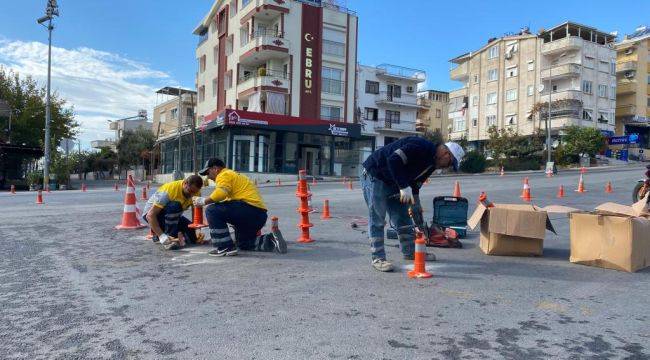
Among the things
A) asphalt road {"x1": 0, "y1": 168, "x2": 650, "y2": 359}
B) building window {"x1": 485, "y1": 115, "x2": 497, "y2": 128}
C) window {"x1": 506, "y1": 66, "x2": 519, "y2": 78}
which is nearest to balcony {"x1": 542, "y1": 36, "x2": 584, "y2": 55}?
window {"x1": 506, "y1": 66, "x2": 519, "y2": 78}

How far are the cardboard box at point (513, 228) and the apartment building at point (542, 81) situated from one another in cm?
4779

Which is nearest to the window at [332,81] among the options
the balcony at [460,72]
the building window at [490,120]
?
the building window at [490,120]

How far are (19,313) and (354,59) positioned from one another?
40554mm

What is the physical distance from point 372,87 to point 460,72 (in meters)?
17.2

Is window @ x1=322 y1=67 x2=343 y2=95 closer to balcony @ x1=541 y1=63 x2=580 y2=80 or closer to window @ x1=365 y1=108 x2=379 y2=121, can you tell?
window @ x1=365 y1=108 x2=379 y2=121

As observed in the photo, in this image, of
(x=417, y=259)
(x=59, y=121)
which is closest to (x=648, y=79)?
(x=59, y=121)

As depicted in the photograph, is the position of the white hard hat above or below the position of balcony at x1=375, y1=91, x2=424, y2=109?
below

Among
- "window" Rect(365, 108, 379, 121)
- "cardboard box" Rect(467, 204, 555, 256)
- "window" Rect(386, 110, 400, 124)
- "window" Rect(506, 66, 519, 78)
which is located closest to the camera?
"cardboard box" Rect(467, 204, 555, 256)

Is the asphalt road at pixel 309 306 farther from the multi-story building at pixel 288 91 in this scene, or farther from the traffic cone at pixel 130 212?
the multi-story building at pixel 288 91

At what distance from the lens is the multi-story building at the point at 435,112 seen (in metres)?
78.3

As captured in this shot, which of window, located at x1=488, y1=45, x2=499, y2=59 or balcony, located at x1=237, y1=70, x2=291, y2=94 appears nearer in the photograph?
balcony, located at x1=237, y1=70, x2=291, y2=94

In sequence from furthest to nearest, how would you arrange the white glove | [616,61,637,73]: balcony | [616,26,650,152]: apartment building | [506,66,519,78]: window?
[616,61,637,73]: balcony → [616,26,650,152]: apartment building → [506,66,519,78]: window → the white glove

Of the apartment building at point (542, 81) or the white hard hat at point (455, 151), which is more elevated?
the apartment building at point (542, 81)

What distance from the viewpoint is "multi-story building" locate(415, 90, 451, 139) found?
78.3 metres
